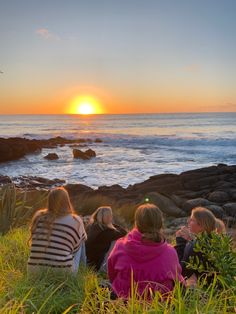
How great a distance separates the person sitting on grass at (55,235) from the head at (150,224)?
43.5 inches

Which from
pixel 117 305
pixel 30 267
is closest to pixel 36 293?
pixel 30 267

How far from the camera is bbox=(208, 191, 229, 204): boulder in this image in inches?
683

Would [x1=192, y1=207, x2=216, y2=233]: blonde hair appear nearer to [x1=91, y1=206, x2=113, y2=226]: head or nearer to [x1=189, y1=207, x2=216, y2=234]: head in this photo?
[x1=189, y1=207, x2=216, y2=234]: head

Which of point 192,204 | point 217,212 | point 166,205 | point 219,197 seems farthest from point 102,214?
point 219,197

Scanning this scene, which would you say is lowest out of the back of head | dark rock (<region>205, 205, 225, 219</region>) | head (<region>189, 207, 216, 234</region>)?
Answer: dark rock (<region>205, 205, 225, 219</region>)

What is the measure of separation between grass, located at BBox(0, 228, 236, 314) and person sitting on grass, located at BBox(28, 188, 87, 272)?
6.5 inches

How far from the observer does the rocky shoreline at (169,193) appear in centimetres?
1526

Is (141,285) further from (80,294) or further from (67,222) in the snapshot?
(67,222)

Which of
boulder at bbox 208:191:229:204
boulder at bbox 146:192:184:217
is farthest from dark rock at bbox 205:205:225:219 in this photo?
boulder at bbox 208:191:229:204

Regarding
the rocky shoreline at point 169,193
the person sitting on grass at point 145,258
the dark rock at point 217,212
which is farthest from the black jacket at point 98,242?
the dark rock at point 217,212

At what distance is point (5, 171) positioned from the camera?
29703 mm

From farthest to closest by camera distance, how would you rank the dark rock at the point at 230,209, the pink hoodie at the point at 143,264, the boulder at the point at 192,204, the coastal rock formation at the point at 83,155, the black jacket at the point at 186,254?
1. the coastal rock formation at the point at 83,155
2. the boulder at the point at 192,204
3. the dark rock at the point at 230,209
4. the black jacket at the point at 186,254
5. the pink hoodie at the point at 143,264

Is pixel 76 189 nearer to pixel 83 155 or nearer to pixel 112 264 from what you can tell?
pixel 112 264

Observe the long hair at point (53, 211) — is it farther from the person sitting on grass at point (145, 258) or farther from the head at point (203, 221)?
the head at point (203, 221)
